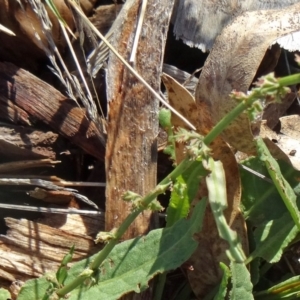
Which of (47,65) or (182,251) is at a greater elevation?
(47,65)

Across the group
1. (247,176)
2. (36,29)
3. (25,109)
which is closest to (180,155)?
(247,176)

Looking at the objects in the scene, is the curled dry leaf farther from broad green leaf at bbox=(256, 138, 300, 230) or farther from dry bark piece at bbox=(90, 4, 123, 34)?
Answer: dry bark piece at bbox=(90, 4, 123, 34)

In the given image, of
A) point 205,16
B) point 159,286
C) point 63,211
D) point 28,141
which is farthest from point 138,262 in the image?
point 205,16

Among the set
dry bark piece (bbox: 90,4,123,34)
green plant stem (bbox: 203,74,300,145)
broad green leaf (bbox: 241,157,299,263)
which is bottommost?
broad green leaf (bbox: 241,157,299,263)

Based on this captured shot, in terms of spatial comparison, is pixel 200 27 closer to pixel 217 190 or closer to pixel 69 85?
pixel 69 85

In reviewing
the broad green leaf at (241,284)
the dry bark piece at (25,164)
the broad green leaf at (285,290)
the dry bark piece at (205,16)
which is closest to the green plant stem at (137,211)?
the broad green leaf at (241,284)

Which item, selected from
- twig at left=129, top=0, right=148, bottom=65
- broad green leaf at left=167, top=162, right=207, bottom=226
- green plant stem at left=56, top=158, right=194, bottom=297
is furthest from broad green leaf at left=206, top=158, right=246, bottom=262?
twig at left=129, top=0, right=148, bottom=65

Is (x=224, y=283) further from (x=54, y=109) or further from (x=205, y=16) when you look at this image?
(x=205, y=16)
